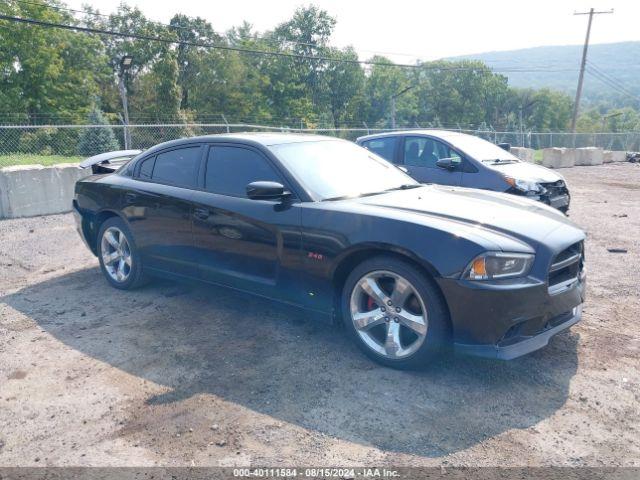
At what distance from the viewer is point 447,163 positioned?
827 cm

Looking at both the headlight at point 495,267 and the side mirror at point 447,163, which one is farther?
the side mirror at point 447,163

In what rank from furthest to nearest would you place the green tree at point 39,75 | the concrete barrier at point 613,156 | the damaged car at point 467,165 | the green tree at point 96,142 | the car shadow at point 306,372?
the green tree at point 39,75 < the concrete barrier at point 613,156 < the green tree at point 96,142 < the damaged car at point 467,165 < the car shadow at point 306,372

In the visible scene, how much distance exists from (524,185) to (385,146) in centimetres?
241

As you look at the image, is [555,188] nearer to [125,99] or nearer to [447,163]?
[447,163]

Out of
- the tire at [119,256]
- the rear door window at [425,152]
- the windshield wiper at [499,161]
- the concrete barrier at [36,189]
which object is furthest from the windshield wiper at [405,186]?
the concrete barrier at [36,189]

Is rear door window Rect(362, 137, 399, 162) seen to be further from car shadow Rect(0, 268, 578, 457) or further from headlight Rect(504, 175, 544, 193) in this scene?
car shadow Rect(0, 268, 578, 457)

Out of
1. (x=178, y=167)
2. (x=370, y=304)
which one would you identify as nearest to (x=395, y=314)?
(x=370, y=304)

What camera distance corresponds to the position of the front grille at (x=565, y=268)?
138 inches

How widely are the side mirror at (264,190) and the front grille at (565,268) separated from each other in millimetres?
1970

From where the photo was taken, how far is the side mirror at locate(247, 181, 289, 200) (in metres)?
3.94

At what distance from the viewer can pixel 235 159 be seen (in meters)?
4.68

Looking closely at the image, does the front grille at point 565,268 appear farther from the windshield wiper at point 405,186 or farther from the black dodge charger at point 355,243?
the windshield wiper at point 405,186

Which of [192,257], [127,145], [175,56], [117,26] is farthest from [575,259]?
[117,26]

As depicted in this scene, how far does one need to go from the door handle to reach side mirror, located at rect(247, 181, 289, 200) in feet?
2.58
